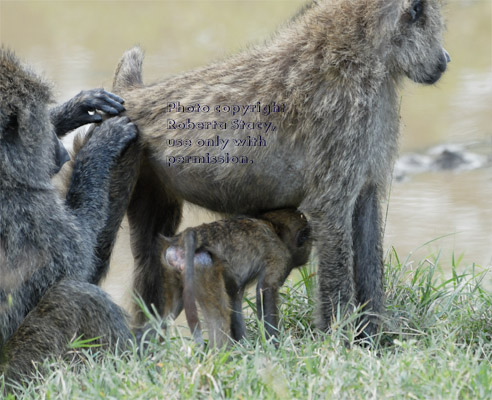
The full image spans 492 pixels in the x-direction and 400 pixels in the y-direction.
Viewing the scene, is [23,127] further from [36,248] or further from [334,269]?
[334,269]

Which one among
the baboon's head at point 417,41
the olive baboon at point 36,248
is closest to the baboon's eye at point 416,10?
the baboon's head at point 417,41

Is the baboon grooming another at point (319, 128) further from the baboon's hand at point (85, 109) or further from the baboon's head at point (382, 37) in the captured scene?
the baboon's hand at point (85, 109)

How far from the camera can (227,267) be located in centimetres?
388

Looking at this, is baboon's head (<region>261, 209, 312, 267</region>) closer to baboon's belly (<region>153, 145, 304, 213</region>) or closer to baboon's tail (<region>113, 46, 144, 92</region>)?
baboon's belly (<region>153, 145, 304, 213</region>)

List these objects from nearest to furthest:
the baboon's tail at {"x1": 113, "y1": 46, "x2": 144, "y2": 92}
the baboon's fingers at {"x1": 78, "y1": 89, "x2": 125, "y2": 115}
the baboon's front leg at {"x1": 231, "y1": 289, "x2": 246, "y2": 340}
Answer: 1. the baboon's front leg at {"x1": 231, "y1": 289, "x2": 246, "y2": 340}
2. the baboon's fingers at {"x1": 78, "y1": 89, "x2": 125, "y2": 115}
3. the baboon's tail at {"x1": 113, "y1": 46, "x2": 144, "y2": 92}

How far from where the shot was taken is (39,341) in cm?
362

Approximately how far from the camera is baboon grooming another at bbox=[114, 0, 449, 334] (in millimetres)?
3934

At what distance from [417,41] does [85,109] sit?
4.77 ft

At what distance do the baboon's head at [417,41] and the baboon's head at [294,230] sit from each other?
0.76 m

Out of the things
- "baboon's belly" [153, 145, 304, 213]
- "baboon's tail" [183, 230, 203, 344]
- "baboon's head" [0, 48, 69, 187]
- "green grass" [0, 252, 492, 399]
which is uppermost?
"baboon's head" [0, 48, 69, 187]

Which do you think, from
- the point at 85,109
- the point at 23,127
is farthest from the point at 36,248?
the point at 85,109

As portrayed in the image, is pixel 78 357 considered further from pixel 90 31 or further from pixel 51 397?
pixel 90 31

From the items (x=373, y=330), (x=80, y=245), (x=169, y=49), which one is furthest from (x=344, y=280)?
(x=169, y=49)

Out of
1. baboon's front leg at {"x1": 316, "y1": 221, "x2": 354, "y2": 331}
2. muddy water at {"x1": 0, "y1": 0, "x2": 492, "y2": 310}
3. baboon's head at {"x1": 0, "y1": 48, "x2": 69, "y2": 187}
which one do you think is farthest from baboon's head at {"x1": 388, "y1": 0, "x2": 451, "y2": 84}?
baboon's head at {"x1": 0, "y1": 48, "x2": 69, "y2": 187}
